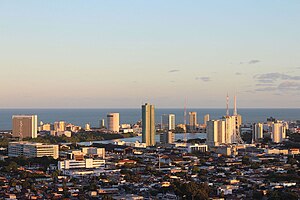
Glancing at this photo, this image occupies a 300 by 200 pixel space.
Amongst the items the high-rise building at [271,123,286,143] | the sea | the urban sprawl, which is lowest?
the urban sprawl

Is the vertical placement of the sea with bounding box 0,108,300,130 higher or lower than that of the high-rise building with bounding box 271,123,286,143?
higher

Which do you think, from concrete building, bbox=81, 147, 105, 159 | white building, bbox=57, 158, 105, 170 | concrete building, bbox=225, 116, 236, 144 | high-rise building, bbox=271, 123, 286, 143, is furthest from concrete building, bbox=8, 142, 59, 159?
high-rise building, bbox=271, 123, 286, 143

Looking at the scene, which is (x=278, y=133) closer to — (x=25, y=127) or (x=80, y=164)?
(x=25, y=127)

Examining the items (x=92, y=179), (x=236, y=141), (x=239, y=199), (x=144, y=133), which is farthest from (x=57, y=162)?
(x=236, y=141)

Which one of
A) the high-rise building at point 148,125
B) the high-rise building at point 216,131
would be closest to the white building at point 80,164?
the high-rise building at point 148,125

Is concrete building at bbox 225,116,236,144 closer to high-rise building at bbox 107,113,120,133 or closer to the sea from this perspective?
high-rise building at bbox 107,113,120,133

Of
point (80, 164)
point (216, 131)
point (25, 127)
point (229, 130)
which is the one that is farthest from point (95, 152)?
point (25, 127)
